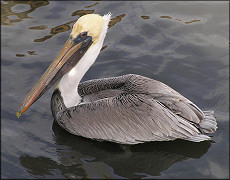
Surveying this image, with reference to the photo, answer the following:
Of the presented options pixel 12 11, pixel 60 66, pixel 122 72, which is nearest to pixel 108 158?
pixel 60 66

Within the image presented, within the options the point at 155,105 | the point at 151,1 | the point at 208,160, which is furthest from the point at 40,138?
the point at 151,1

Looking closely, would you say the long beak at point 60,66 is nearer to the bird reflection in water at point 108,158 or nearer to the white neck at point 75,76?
the white neck at point 75,76

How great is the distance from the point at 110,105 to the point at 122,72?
4.69ft

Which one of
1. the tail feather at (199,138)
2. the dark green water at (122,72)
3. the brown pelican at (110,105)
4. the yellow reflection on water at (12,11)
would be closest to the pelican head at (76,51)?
the brown pelican at (110,105)

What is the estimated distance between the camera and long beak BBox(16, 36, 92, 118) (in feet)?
14.9

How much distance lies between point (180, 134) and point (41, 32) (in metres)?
3.30

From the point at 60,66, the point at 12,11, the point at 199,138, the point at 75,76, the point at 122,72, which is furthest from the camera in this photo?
the point at 12,11

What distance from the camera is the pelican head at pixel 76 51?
4.57m

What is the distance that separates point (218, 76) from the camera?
580 cm

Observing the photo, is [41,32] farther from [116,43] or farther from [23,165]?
[23,165]

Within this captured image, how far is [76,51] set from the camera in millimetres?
4676

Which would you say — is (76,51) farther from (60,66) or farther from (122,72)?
(122,72)

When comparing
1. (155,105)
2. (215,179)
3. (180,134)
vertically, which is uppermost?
(155,105)

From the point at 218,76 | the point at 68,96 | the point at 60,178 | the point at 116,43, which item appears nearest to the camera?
the point at 60,178
